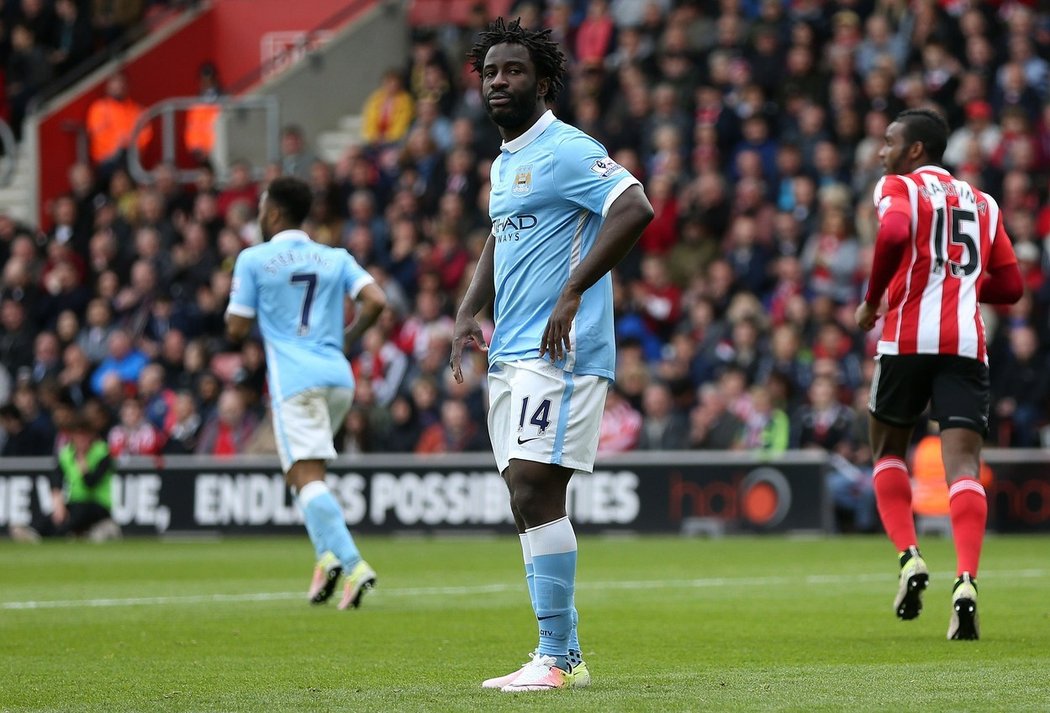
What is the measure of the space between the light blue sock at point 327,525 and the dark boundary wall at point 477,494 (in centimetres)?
814

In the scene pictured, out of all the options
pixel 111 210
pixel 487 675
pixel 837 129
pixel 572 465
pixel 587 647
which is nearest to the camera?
pixel 572 465

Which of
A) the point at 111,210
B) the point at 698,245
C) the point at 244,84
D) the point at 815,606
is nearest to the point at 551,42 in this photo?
the point at 815,606

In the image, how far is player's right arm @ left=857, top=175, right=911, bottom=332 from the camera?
845 cm

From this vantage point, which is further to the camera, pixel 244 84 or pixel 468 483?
pixel 244 84

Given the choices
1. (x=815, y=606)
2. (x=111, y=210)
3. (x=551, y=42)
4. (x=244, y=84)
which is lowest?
(x=815, y=606)

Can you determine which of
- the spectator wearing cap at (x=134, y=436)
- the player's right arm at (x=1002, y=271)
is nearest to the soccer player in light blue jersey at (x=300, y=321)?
the player's right arm at (x=1002, y=271)

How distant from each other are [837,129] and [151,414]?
8.76 meters

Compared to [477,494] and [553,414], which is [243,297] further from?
[477,494]

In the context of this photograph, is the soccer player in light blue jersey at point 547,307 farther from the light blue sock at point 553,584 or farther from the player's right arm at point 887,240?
the player's right arm at point 887,240

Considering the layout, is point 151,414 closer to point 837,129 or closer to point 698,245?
point 698,245

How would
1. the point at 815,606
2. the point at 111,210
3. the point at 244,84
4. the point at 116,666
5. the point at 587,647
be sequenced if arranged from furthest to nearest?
the point at 244,84, the point at 111,210, the point at 815,606, the point at 587,647, the point at 116,666

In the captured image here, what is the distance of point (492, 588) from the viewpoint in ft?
38.6

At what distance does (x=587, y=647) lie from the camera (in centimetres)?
804

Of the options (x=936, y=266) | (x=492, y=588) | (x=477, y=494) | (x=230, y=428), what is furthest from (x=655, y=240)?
(x=936, y=266)
